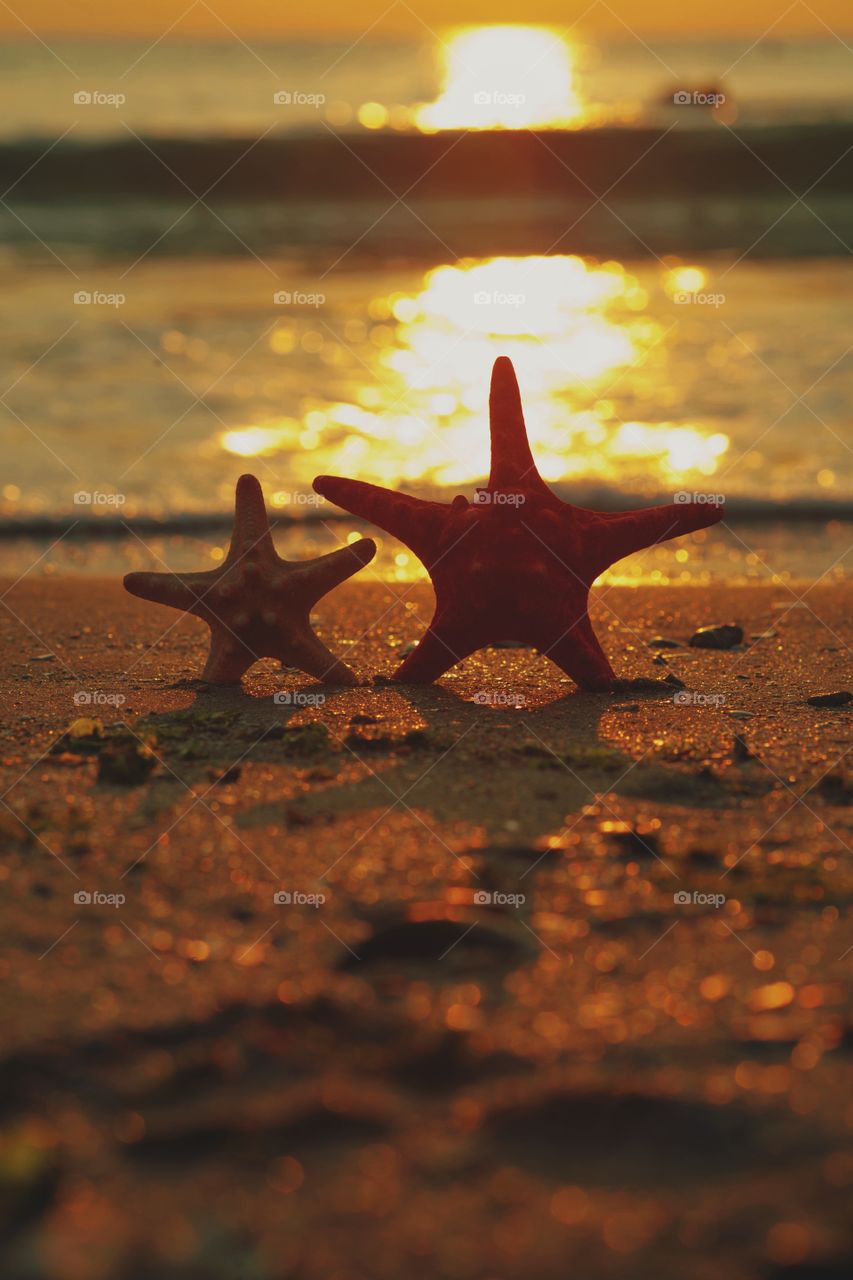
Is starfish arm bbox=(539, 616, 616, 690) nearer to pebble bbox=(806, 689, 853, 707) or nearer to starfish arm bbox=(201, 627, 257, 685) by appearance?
pebble bbox=(806, 689, 853, 707)

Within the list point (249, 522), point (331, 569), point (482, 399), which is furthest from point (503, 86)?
point (331, 569)

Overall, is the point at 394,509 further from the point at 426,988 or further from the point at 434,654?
the point at 426,988

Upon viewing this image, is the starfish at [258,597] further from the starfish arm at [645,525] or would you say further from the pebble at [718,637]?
the pebble at [718,637]

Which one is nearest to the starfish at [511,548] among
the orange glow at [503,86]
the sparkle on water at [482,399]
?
the sparkle on water at [482,399]

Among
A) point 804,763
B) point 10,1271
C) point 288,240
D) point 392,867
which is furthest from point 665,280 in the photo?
point 10,1271

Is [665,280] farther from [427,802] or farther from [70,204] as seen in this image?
[427,802]

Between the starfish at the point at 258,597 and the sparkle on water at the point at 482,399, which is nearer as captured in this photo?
the starfish at the point at 258,597
